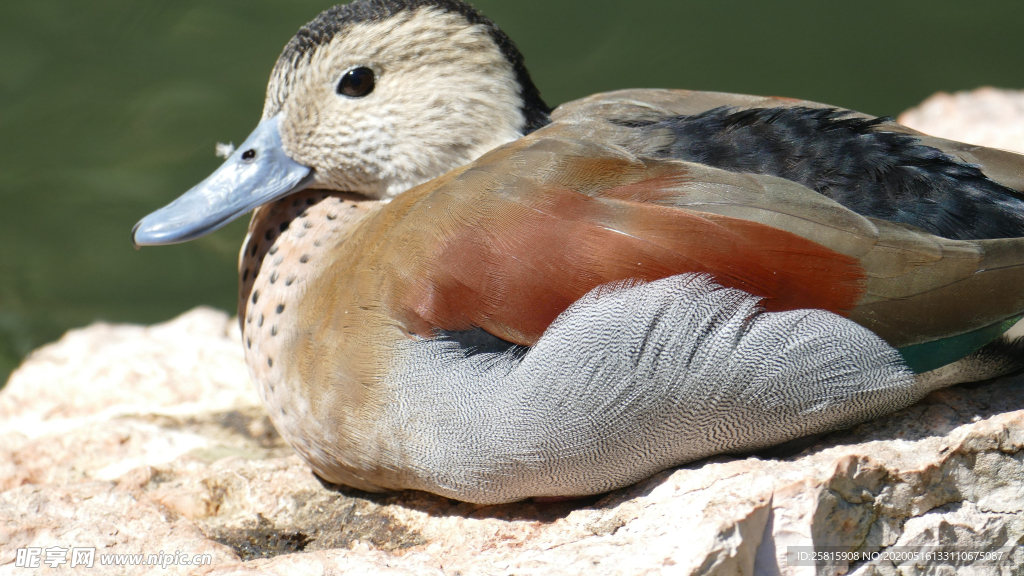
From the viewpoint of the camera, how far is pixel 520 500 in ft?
7.59

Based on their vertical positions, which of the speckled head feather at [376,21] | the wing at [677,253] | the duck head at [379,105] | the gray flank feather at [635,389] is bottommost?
the gray flank feather at [635,389]

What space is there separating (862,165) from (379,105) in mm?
1244

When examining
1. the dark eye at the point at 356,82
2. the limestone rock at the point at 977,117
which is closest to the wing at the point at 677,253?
the dark eye at the point at 356,82

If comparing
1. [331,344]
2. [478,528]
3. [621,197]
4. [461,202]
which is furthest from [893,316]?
[331,344]

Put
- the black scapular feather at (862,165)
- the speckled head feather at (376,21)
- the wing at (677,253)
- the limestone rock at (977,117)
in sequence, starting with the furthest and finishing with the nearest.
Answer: the limestone rock at (977,117), the speckled head feather at (376,21), the black scapular feather at (862,165), the wing at (677,253)

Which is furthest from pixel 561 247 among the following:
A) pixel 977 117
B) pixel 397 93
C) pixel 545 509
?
pixel 977 117

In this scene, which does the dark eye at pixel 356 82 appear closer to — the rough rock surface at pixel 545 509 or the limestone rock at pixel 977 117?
the rough rock surface at pixel 545 509

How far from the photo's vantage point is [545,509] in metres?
2.28

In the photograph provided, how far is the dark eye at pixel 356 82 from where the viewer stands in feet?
8.12

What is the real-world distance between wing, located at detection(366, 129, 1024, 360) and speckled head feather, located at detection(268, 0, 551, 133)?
634mm

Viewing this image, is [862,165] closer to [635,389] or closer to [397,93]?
[635,389]

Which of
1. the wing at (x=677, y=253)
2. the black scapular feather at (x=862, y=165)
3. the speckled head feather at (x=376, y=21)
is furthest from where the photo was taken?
the speckled head feather at (x=376, y=21)

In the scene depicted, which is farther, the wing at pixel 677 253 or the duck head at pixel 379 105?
the duck head at pixel 379 105

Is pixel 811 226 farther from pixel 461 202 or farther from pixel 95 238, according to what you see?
pixel 95 238
